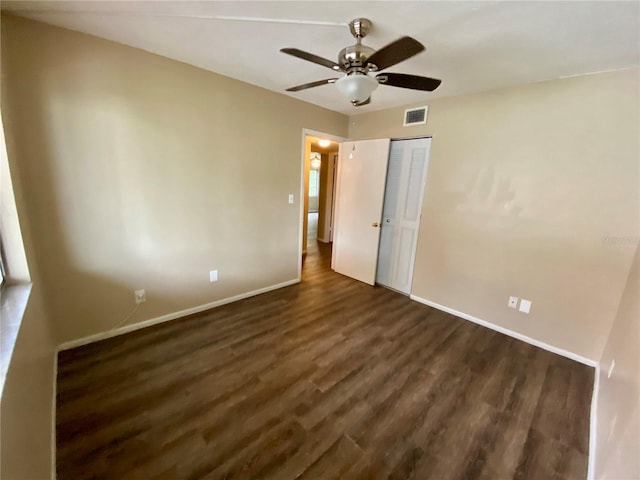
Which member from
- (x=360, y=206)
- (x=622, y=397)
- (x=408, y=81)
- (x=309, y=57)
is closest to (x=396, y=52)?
(x=408, y=81)

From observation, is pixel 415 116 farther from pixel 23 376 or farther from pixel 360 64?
pixel 23 376

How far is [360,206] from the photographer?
3732mm

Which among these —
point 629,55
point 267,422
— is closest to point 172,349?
point 267,422

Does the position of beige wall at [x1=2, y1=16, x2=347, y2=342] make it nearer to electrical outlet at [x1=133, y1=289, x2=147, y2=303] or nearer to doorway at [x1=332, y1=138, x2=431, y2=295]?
electrical outlet at [x1=133, y1=289, x2=147, y2=303]

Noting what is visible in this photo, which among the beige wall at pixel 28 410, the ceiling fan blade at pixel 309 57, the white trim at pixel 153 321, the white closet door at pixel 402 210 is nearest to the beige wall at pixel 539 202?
the white closet door at pixel 402 210

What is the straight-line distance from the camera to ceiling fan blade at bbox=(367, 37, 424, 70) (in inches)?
49.3

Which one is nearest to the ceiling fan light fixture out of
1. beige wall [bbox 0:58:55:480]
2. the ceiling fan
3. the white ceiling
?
the ceiling fan

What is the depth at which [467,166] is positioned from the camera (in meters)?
2.76

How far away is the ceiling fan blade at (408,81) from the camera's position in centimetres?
161

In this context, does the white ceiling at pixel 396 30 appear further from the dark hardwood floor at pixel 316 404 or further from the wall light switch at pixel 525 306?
the dark hardwood floor at pixel 316 404

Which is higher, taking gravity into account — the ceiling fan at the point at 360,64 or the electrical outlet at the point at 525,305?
the ceiling fan at the point at 360,64

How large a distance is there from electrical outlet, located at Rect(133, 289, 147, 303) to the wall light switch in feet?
11.8

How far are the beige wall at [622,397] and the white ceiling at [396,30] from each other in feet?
5.05

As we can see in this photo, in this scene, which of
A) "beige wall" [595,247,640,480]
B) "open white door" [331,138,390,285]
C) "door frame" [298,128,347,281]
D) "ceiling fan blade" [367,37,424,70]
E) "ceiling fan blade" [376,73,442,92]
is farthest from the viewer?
"open white door" [331,138,390,285]
